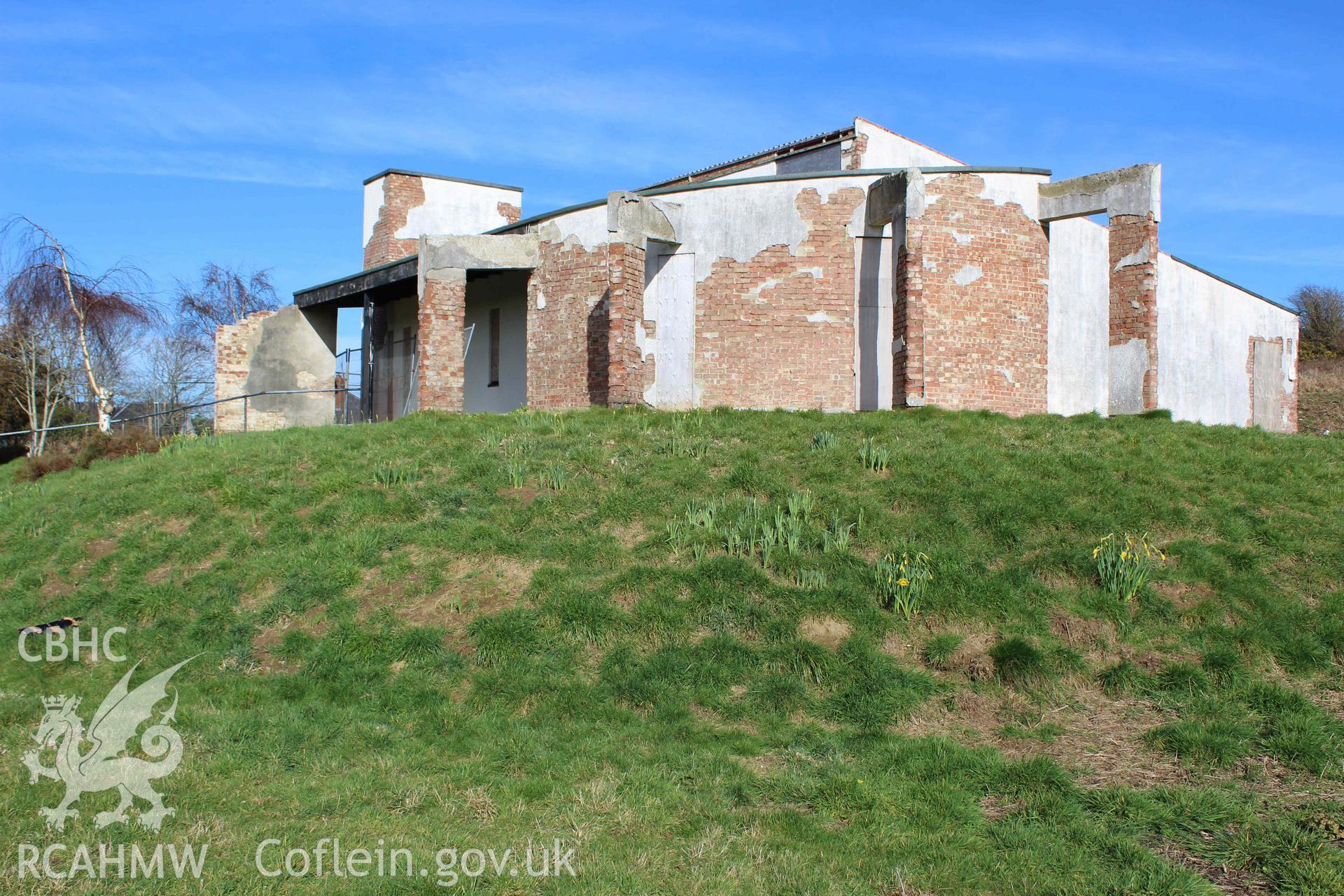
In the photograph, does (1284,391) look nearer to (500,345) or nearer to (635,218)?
(635,218)

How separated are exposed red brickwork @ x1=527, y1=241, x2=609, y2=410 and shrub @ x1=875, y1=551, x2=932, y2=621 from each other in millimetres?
9278

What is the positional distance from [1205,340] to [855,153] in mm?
8315

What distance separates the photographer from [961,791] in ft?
18.0

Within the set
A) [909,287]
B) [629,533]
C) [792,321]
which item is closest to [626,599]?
[629,533]

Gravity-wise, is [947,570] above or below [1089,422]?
below

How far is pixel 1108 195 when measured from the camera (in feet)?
49.6

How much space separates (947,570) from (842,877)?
397 centimetres

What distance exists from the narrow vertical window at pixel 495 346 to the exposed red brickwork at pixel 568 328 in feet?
5.51

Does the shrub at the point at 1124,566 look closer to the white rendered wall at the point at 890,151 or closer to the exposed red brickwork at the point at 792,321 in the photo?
the exposed red brickwork at the point at 792,321

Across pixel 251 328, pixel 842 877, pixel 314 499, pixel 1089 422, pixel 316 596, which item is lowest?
pixel 842 877

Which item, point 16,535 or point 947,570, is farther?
point 16,535

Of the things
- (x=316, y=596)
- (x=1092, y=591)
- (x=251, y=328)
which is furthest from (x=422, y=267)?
(x=1092, y=591)

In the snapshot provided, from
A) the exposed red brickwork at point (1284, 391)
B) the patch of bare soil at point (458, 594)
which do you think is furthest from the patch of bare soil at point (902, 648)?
the exposed red brickwork at point (1284, 391)

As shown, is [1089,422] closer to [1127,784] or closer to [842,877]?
[1127,784]
